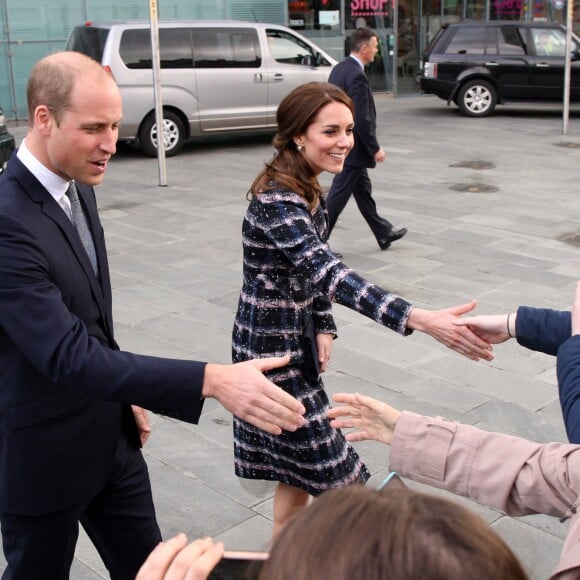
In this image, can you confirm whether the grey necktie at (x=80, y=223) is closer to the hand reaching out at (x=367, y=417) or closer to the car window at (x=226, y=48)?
the hand reaching out at (x=367, y=417)

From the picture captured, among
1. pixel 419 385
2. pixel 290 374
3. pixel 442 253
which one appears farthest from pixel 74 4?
pixel 290 374

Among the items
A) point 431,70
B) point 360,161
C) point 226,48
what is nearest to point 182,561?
point 360,161

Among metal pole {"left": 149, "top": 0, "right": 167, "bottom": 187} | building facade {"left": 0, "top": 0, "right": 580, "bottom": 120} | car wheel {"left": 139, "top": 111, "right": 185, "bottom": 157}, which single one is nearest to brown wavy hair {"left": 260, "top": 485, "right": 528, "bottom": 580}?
metal pole {"left": 149, "top": 0, "right": 167, "bottom": 187}

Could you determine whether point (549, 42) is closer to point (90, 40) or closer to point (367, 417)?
point (90, 40)

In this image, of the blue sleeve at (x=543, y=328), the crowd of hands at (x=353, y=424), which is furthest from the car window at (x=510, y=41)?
the blue sleeve at (x=543, y=328)

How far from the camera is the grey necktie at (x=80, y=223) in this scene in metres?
2.52

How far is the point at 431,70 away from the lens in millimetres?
17312

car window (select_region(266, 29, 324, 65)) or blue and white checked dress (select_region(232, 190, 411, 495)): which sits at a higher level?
car window (select_region(266, 29, 324, 65))

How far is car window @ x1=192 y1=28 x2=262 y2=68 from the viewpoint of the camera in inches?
519

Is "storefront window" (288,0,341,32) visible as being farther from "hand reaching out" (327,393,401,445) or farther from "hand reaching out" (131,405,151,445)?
"hand reaching out" (327,393,401,445)

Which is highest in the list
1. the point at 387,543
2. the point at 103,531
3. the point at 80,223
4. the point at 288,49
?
the point at 288,49

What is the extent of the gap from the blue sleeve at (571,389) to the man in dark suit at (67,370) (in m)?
0.59

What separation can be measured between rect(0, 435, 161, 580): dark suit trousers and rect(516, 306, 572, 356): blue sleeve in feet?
3.86

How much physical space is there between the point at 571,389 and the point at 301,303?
1.44 meters
